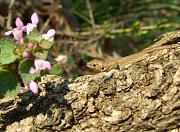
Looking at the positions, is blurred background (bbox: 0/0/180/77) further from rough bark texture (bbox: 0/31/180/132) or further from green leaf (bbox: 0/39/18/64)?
green leaf (bbox: 0/39/18/64)

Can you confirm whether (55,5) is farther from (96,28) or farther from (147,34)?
(147,34)

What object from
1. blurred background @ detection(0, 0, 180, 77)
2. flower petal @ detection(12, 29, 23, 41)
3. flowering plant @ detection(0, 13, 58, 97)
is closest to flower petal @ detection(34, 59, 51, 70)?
flowering plant @ detection(0, 13, 58, 97)

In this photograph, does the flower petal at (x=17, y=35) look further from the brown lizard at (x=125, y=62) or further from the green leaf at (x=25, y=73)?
the brown lizard at (x=125, y=62)

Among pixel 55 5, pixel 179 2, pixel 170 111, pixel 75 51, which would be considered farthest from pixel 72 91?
pixel 179 2

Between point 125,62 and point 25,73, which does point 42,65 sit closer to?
point 25,73

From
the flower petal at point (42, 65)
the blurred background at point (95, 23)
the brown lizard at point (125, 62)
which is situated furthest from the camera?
the blurred background at point (95, 23)

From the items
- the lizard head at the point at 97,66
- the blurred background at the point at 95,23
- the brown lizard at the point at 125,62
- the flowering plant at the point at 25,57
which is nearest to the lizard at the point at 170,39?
the brown lizard at the point at 125,62
